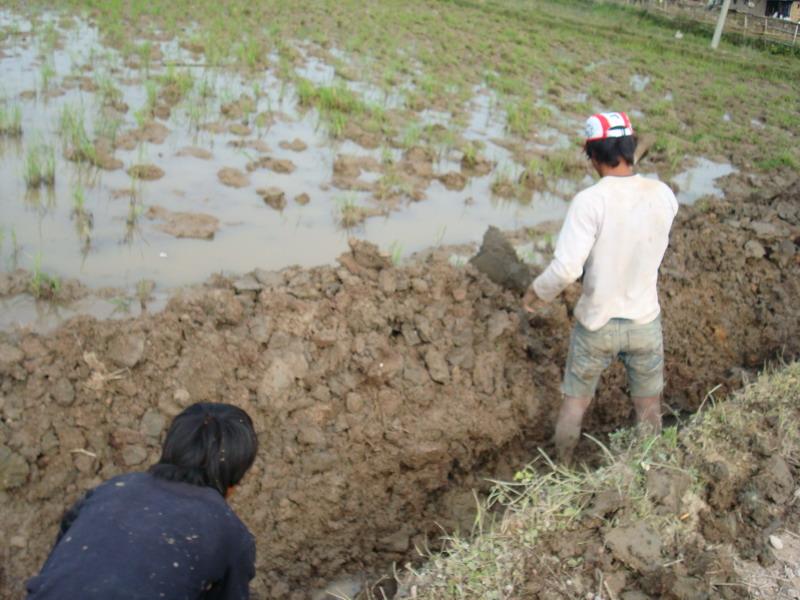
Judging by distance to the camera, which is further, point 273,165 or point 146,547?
point 273,165

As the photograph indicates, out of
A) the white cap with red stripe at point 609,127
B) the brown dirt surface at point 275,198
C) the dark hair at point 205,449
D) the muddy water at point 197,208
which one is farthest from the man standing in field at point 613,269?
the brown dirt surface at point 275,198

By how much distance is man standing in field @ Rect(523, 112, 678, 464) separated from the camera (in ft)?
9.71

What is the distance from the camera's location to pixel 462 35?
1388 cm

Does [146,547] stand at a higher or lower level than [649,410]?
A: higher

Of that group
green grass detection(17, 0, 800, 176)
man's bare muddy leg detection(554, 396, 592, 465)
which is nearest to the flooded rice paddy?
green grass detection(17, 0, 800, 176)

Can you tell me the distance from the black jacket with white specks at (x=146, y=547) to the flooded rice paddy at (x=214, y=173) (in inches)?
97.5

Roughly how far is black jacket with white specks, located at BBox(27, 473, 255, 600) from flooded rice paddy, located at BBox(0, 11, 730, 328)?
2.48m

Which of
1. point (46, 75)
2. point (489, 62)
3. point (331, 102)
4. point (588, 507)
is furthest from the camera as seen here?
point (489, 62)

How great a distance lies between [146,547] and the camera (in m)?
1.76

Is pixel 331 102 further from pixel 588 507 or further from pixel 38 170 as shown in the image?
pixel 588 507

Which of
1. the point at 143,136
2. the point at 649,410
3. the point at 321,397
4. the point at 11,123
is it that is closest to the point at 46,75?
the point at 11,123

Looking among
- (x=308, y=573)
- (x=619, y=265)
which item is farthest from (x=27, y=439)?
(x=619, y=265)

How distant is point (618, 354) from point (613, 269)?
1.43 ft

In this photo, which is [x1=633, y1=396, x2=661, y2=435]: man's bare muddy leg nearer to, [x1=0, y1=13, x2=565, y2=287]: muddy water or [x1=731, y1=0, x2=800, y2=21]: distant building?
[x1=0, y1=13, x2=565, y2=287]: muddy water
